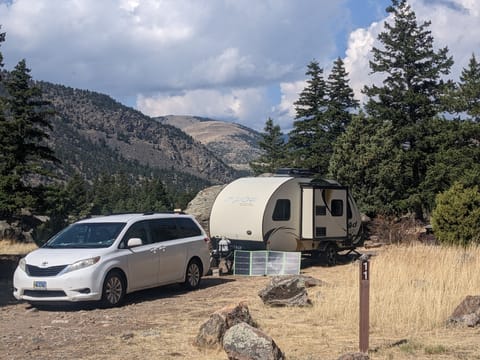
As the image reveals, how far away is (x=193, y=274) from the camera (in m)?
14.1

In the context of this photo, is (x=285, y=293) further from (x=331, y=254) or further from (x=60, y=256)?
(x=331, y=254)

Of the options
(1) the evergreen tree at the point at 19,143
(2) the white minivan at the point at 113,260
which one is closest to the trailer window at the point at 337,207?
(2) the white minivan at the point at 113,260

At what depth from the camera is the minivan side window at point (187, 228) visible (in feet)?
45.9

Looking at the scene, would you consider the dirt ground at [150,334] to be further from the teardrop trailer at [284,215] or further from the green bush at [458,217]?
the green bush at [458,217]

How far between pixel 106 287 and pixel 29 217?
33.4 m

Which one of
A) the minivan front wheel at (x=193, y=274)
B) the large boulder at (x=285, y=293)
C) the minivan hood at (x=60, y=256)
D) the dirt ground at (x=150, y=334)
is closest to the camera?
the dirt ground at (x=150, y=334)

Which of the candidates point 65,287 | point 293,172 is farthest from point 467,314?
point 293,172

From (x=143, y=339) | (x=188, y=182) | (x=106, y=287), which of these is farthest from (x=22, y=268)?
(x=188, y=182)

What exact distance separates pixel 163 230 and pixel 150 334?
451 cm

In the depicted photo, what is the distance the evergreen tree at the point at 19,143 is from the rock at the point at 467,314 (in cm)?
2738

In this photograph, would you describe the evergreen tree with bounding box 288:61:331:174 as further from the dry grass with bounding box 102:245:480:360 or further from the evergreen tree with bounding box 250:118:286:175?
the dry grass with bounding box 102:245:480:360

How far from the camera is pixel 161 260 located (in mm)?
12938

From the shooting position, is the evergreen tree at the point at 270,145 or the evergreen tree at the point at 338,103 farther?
the evergreen tree at the point at 270,145

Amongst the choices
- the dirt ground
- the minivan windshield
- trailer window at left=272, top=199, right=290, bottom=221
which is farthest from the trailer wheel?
the minivan windshield
